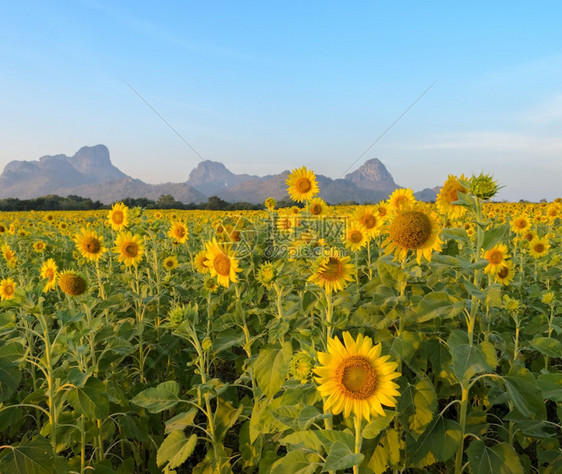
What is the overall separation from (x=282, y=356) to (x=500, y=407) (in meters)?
3.01

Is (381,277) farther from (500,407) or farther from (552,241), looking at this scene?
(552,241)

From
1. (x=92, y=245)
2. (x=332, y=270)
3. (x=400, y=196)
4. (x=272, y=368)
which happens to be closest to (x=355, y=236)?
(x=400, y=196)

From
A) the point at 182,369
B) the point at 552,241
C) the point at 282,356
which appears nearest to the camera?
the point at 282,356

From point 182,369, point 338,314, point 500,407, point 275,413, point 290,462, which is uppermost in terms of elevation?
point 338,314

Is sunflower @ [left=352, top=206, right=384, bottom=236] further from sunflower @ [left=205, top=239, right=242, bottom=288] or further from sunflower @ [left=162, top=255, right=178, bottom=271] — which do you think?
sunflower @ [left=162, top=255, right=178, bottom=271]

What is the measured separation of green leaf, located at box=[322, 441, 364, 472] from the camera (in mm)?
1451

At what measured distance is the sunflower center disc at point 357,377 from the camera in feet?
5.48

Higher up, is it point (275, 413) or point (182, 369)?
point (275, 413)

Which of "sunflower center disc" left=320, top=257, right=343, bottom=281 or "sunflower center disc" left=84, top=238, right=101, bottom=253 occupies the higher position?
"sunflower center disc" left=320, top=257, right=343, bottom=281

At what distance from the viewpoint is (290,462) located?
5.97 feet

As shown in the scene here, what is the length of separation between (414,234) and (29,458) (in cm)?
276

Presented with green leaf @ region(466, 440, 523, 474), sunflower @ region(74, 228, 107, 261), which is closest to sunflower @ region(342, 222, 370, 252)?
green leaf @ region(466, 440, 523, 474)

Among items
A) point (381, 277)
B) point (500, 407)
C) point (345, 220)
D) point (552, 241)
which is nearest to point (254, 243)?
point (345, 220)

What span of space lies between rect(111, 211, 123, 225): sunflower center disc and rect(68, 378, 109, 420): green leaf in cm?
360
